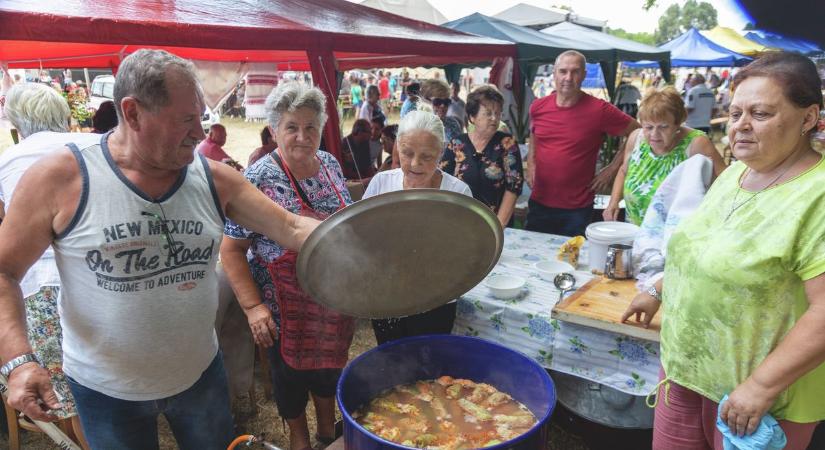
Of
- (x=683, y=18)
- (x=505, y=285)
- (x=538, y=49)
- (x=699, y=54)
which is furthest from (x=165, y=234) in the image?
(x=683, y=18)

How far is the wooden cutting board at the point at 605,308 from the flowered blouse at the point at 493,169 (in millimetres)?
977

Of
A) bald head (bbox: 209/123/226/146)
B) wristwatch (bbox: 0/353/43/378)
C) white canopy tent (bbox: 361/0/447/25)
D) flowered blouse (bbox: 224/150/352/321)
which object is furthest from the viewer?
white canopy tent (bbox: 361/0/447/25)

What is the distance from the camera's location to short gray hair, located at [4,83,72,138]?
246cm

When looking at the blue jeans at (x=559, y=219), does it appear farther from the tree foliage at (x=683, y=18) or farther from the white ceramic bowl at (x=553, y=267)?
the tree foliage at (x=683, y=18)

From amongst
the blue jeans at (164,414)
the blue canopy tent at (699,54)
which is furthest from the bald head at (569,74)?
the blue canopy tent at (699,54)

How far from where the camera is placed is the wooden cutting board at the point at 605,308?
76.0 inches

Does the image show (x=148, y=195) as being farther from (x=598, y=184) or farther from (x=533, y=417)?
(x=598, y=184)

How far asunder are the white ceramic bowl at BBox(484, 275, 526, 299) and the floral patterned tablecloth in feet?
0.10

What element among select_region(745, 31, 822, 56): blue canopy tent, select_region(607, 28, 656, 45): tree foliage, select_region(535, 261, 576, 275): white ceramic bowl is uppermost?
select_region(607, 28, 656, 45): tree foliage

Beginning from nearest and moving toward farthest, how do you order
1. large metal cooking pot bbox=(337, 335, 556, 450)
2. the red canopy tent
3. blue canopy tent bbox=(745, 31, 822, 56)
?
large metal cooking pot bbox=(337, 335, 556, 450), blue canopy tent bbox=(745, 31, 822, 56), the red canopy tent

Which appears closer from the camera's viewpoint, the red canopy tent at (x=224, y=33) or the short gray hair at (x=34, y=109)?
the short gray hair at (x=34, y=109)

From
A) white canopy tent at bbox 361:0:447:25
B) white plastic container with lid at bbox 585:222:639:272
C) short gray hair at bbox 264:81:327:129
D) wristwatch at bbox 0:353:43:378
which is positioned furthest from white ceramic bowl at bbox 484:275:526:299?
white canopy tent at bbox 361:0:447:25

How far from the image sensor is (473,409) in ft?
6.28

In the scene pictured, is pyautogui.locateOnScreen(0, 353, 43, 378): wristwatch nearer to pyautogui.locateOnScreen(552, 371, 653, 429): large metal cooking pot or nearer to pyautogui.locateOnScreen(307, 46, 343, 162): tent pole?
pyautogui.locateOnScreen(552, 371, 653, 429): large metal cooking pot
